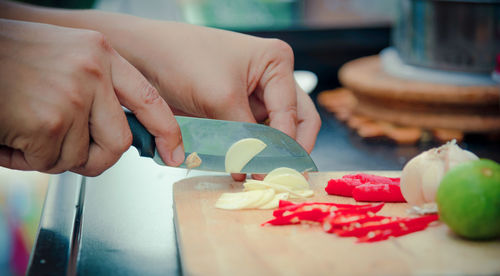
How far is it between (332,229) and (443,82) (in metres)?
1.32

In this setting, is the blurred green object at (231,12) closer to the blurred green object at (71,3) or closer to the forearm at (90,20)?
the blurred green object at (71,3)

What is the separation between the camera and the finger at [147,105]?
1.22m

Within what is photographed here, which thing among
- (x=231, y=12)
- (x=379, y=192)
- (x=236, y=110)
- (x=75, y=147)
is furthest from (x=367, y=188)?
(x=231, y=12)

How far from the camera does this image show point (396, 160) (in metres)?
1.84

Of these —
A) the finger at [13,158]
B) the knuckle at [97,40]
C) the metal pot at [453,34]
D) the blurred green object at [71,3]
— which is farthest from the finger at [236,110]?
the blurred green object at [71,3]

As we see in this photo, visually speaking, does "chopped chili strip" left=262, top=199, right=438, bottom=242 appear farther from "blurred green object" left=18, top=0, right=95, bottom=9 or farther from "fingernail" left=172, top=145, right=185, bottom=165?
"blurred green object" left=18, top=0, right=95, bottom=9

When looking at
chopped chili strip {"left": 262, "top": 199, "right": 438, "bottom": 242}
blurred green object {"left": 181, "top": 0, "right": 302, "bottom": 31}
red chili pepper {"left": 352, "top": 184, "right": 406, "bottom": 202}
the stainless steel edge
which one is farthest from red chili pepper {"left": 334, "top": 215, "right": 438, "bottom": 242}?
blurred green object {"left": 181, "top": 0, "right": 302, "bottom": 31}

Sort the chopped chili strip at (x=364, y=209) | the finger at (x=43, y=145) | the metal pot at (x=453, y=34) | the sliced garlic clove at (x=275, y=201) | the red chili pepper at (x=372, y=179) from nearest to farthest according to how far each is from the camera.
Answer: the finger at (x=43, y=145) → the chopped chili strip at (x=364, y=209) → the sliced garlic clove at (x=275, y=201) → the red chili pepper at (x=372, y=179) → the metal pot at (x=453, y=34)

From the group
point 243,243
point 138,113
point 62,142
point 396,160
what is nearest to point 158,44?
point 138,113

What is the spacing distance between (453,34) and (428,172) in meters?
1.27

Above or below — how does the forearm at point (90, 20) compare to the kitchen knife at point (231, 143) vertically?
above

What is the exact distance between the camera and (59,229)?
126 centimetres

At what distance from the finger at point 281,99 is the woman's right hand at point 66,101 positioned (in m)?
0.30

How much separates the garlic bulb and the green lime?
148 mm
